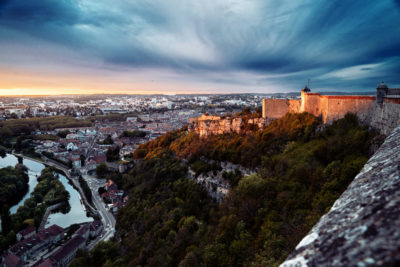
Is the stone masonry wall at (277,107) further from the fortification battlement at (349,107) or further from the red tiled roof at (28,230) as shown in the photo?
the red tiled roof at (28,230)

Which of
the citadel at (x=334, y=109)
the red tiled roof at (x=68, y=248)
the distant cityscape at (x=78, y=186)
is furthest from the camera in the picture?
the distant cityscape at (x=78, y=186)

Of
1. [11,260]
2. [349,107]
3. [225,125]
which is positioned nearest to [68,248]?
[11,260]

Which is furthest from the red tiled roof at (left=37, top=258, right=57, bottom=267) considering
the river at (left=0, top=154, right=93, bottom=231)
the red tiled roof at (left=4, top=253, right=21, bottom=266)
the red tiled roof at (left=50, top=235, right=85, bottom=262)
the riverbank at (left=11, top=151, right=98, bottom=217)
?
the riverbank at (left=11, top=151, right=98, bottom=217)

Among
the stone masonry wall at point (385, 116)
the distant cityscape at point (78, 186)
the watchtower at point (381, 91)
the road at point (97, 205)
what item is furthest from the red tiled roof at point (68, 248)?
the watchtower at point (381, 91)

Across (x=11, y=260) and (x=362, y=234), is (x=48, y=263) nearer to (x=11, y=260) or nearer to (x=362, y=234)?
(x=11, y=260)

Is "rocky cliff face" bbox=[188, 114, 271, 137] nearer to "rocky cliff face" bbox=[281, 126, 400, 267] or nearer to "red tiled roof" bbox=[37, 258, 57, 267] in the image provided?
"red tiled roof" bbox=[37, 258, 57, 267]

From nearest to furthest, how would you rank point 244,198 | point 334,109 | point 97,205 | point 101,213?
point 244,198 < point 334,109 < point 101,213 < point 97,205
